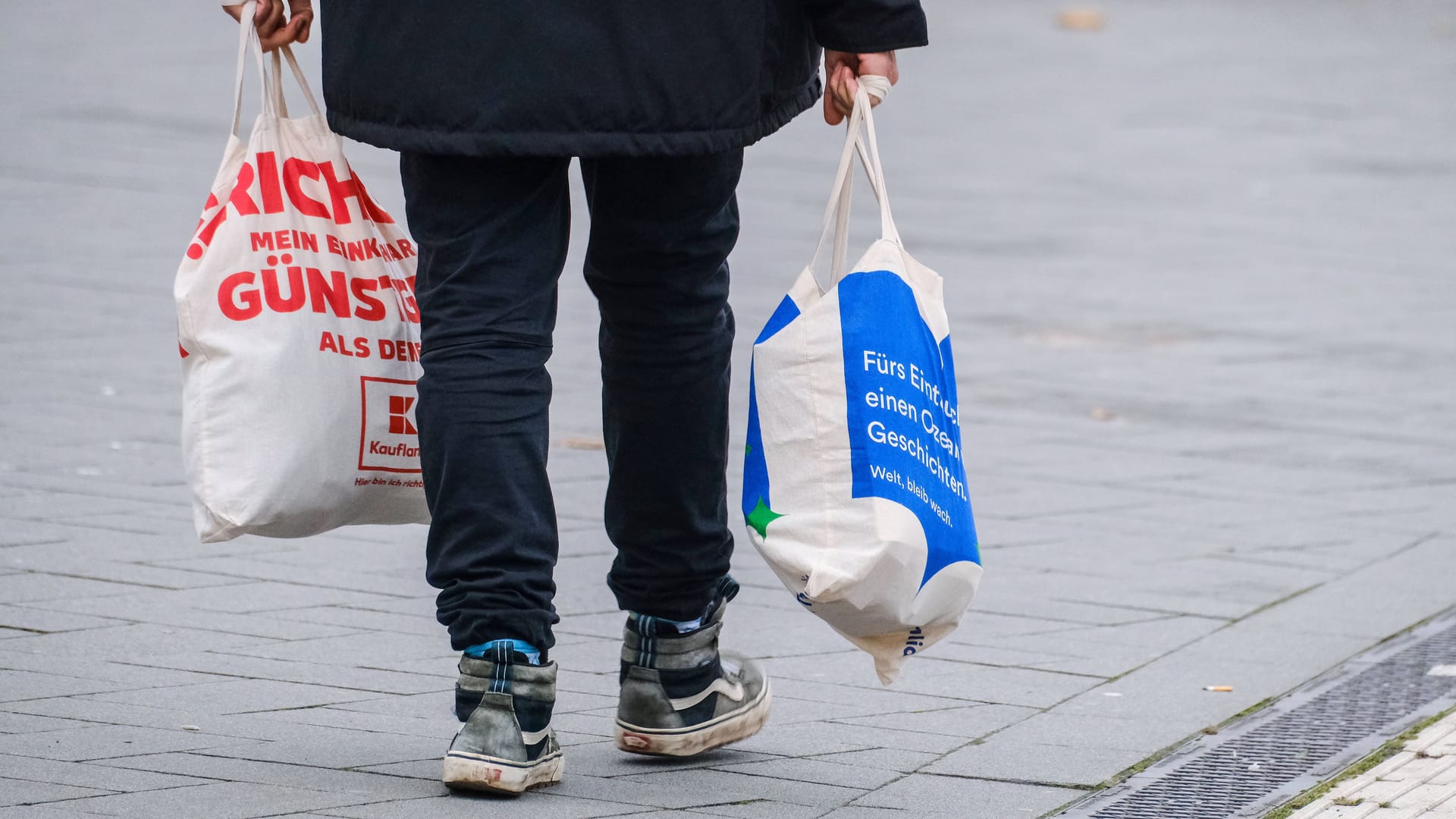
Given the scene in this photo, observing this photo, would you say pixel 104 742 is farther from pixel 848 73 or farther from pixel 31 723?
pixel 848 73

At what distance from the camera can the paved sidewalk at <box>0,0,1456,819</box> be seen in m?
3.08

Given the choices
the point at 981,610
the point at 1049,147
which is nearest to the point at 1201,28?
the point at 1049,147

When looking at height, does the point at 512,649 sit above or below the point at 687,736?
above

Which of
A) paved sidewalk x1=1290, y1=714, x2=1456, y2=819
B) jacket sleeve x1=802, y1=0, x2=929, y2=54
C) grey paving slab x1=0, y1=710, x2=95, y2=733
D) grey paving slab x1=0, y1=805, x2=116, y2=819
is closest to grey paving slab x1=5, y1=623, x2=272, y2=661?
grey paving slab x1=0, y1=710, x2=95, y2=733

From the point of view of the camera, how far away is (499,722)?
2.79 meters

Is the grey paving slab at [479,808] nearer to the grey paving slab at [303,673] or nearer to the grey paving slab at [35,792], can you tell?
the grey paving slab at [35,792]

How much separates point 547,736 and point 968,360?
3934mm

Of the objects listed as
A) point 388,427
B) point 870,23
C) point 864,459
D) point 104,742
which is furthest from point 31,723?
point 870,23

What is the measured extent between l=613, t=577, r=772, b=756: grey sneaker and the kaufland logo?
0.42 meters

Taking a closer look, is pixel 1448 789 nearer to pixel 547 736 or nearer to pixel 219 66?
pixel 547 736

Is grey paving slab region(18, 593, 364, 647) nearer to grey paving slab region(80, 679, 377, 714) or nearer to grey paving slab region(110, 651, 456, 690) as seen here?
grey paving slab region(110, 651, 456, 690)

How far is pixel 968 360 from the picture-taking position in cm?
661

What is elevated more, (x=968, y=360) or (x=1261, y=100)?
(x=968, y=360)

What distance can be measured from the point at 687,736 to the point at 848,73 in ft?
3.18
